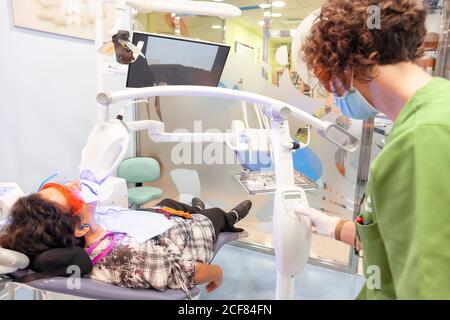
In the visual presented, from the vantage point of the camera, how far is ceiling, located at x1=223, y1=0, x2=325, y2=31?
7.01 feet

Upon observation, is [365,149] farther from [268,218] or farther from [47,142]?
[47,142]

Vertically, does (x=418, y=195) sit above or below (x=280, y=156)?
above

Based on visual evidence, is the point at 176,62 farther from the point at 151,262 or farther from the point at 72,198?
the point at 151,262

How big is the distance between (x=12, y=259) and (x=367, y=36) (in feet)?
4.34

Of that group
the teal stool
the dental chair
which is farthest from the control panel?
the teal stool

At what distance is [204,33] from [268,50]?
0.59 metres

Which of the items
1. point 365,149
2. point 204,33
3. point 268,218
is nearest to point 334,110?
point 365,149

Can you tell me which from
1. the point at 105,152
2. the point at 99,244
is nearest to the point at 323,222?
the point at 105,152

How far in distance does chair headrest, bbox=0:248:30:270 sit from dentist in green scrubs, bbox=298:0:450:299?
116 cm

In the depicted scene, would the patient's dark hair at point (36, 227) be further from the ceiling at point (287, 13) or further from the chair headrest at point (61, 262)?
the ceiling at point (287, 13)

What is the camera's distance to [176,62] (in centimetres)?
177

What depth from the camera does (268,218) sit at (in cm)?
264

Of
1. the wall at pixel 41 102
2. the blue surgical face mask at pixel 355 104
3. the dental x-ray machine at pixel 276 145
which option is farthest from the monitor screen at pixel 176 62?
the blue surgical face mask at pixel 355 104
